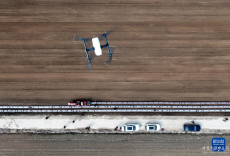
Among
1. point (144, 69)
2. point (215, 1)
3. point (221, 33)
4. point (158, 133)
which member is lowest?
point (158, 133)

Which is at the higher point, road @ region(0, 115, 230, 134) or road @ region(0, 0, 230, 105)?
road @ region(0, 0, 230, 105)

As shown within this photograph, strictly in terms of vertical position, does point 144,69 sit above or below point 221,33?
below

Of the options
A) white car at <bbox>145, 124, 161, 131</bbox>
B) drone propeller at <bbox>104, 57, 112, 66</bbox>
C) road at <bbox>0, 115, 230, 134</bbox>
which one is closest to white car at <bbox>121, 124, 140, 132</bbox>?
road at <bbox>0, 115, 230, 134</bbox>

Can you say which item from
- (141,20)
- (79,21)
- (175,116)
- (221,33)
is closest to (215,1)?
(221,33)

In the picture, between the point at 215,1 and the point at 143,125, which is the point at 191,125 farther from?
the point at 215,1

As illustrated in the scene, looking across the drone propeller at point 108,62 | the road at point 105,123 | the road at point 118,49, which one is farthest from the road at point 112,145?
the drone propeller at point 108,62

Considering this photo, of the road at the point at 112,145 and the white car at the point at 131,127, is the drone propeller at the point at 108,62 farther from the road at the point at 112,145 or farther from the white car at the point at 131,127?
the road at the point at 112,145

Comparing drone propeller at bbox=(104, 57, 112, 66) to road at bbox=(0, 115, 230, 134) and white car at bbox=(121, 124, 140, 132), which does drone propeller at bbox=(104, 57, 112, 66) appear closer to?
road at bbox=(0, 115, 230, 134)
